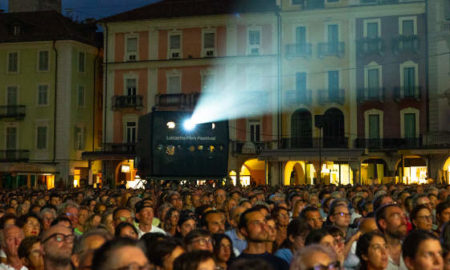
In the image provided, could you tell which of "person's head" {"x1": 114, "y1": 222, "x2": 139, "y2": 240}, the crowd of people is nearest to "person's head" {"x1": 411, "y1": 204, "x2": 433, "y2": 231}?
the crowd of people

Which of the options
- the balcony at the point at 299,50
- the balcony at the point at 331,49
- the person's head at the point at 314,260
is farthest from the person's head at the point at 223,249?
the balcony at the point at 299,50

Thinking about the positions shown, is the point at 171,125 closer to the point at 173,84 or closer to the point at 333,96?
the point at 333,96

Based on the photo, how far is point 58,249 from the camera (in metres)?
6.41

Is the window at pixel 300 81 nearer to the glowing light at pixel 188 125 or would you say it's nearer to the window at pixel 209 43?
the window at pixel 209 43

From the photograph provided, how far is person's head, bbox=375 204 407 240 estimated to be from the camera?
807 cm

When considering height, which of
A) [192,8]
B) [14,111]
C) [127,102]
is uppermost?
[192,8]

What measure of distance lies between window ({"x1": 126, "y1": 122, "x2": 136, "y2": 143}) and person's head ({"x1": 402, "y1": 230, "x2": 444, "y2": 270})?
141ft

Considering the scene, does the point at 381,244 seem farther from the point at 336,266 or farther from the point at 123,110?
the point at 123,110

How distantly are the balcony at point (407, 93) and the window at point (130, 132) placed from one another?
16840 mm

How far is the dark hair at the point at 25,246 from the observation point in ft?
Result: 25.5

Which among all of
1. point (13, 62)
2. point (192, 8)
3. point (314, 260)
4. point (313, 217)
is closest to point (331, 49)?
point (192, 8)

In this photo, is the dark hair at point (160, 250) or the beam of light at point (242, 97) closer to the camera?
the dark hair at point (160, 250)

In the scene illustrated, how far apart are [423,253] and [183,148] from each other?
71.7 feet

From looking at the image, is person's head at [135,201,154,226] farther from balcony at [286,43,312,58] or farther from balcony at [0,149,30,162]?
balcony at [0,149,30,162]
